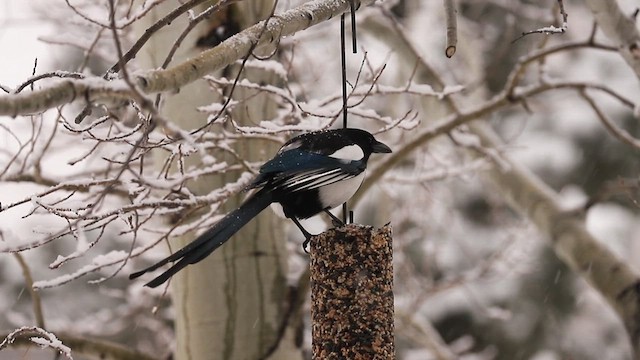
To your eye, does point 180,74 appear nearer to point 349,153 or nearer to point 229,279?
point 349,153

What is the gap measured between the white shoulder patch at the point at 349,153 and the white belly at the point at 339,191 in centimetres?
6

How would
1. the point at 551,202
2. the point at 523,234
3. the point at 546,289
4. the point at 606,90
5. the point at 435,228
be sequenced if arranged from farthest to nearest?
the point at 546,289 < the point at 435,228 < the point at 523,234 < the point at 551,202 < the point at 606,90

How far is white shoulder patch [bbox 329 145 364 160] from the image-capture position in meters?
2.88

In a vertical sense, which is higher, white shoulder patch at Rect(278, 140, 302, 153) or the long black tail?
white shoulder patch at Rect(278, 140, 302, 153)

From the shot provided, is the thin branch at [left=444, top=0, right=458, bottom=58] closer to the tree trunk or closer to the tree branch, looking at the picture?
the tree branch

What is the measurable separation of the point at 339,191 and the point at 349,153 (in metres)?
0.12

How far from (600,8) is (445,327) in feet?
25.0

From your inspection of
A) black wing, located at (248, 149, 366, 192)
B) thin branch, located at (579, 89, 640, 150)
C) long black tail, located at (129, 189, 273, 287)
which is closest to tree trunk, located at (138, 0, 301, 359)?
black wing, located at (248, 149, 366, 192)

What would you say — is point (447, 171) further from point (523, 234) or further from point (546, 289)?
point (546, 289)

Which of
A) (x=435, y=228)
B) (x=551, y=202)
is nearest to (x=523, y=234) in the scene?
(x=551, y=202)

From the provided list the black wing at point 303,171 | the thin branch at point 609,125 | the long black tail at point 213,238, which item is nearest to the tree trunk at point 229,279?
the black wing at point 303,171

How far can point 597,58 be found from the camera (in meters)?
11.4

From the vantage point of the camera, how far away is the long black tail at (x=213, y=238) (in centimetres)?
233

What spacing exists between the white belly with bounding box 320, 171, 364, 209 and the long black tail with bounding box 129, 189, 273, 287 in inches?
8.2
